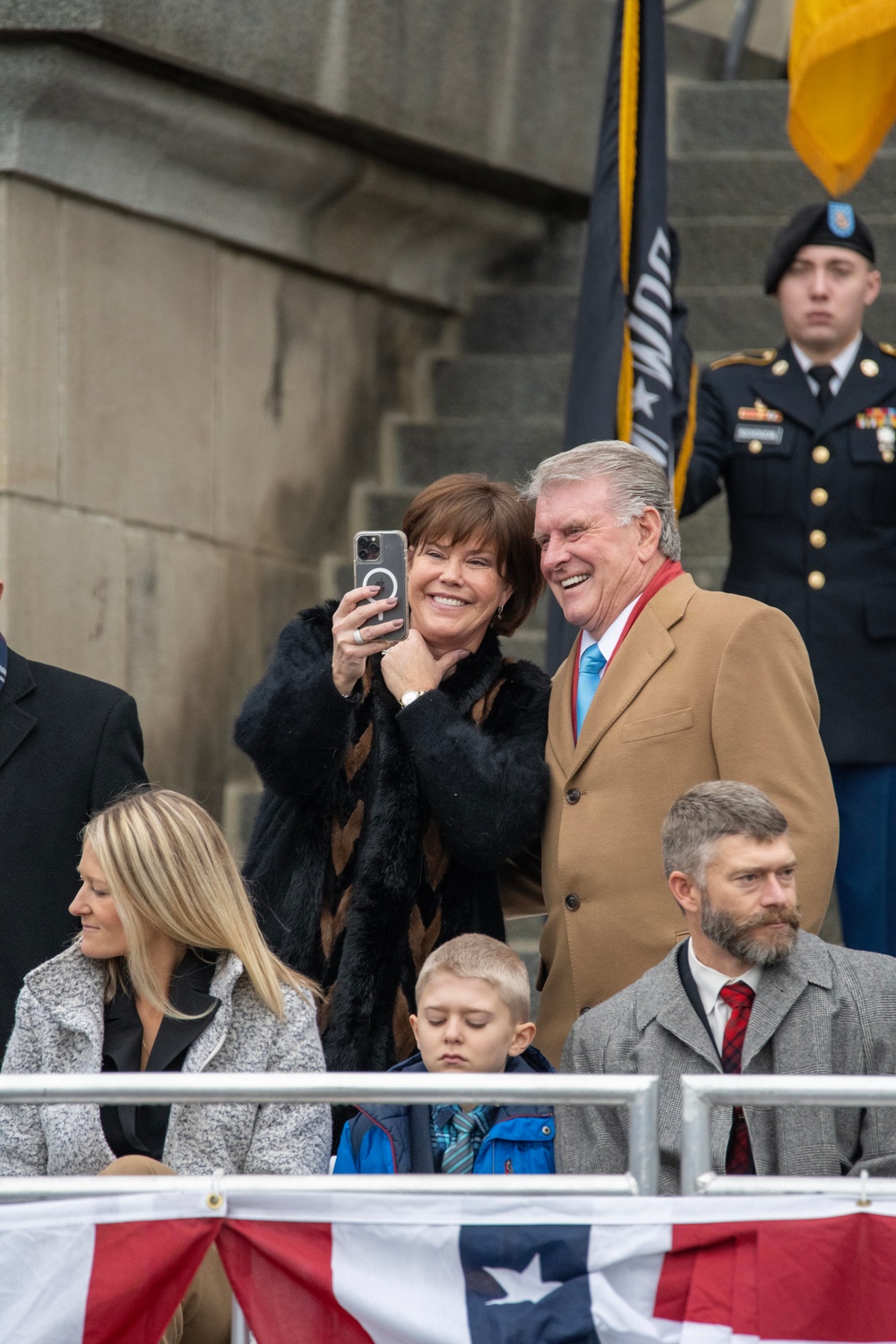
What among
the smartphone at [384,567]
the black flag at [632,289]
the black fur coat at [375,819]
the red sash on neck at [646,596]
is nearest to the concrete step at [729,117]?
the black flag at [632,289]

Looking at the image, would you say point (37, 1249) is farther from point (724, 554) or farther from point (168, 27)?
point (724, 554)

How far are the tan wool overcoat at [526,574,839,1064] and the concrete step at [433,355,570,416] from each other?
390cm

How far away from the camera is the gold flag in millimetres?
5742

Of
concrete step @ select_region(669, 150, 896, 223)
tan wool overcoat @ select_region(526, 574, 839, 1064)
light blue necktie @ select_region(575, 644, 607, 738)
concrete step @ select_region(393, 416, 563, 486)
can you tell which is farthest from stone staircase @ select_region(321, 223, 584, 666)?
tan wool overcoat @ select_region(526, 574, 839, 1064)

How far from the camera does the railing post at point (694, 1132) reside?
9.05ft

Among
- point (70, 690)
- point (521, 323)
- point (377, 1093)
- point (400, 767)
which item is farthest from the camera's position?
point (521, 323)

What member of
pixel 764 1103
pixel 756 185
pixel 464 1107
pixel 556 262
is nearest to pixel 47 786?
pixel 464 1107

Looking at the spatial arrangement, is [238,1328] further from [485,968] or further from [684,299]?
[684,299]

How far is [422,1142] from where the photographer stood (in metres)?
3.59

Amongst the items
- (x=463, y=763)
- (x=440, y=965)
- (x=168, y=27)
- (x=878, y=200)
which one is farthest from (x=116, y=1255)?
(x=878, y=200)

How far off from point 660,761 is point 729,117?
5.35 metres

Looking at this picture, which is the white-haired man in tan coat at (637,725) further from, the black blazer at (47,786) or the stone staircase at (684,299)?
the stone staircase at (684,299)

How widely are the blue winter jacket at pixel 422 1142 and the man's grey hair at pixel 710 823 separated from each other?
1.52ft

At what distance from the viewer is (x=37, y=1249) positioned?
2795 millimetres
